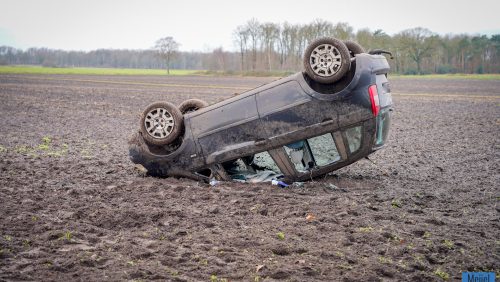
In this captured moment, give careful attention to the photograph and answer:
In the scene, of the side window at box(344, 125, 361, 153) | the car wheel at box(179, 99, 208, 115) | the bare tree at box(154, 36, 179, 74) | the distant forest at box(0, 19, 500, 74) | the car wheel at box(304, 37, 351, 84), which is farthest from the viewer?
the bare tree at box(154, 36, 179, 74)

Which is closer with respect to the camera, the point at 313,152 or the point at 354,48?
the point at 313,152

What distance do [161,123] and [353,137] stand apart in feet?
9.65

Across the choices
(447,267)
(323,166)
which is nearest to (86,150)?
(323,166)

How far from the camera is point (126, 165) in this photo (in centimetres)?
1031

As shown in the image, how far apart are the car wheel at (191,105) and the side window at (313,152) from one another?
1.94 metres

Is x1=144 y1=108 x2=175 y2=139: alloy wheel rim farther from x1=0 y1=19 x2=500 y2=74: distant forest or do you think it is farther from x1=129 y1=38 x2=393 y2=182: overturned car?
x1=0 y1=19 x2=500 y2=74: distant forest

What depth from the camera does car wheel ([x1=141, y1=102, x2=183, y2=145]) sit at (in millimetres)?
8312

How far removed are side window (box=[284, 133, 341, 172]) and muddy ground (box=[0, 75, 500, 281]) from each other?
351 mm

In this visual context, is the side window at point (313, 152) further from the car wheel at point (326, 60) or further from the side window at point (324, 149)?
the car wheel at point (326, 60)

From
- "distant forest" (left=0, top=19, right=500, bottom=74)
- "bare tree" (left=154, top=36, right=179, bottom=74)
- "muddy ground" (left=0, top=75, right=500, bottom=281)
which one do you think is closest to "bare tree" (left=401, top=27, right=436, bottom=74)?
"distant forest" (left=0, top=19, right=500, bottom=74)

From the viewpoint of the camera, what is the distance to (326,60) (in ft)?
24.5

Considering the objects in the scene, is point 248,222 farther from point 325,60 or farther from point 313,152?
point 325,60

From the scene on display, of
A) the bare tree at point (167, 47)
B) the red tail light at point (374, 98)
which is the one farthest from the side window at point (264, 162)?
the bare tree at point (167, 47)

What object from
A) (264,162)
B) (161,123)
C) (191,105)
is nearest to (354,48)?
(264,162)
